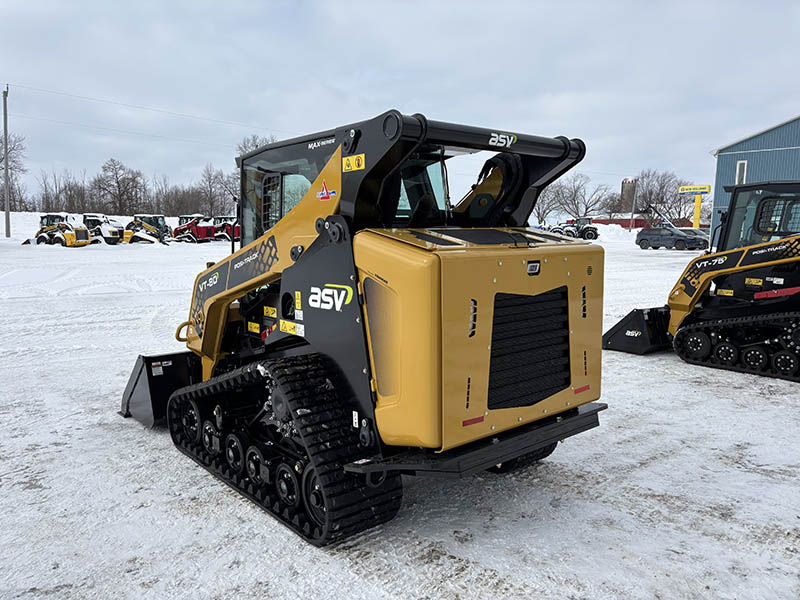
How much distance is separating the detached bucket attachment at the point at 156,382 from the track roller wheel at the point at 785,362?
629 cm

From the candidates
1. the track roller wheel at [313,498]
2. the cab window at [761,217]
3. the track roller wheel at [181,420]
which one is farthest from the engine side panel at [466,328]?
the cab window at [761,217]

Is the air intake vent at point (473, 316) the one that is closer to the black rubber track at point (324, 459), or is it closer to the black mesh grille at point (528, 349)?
the black mesh grille at point (528, 349)

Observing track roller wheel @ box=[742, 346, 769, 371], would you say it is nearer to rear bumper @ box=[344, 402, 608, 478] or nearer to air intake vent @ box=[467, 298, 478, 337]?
rear bumper @ box=[344, 402, 608, 478]

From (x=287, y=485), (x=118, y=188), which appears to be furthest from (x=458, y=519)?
(x=118, y=188)

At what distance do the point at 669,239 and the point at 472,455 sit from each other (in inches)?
1276

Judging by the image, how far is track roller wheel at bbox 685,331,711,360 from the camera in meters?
7.67

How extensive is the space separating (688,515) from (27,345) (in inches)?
321

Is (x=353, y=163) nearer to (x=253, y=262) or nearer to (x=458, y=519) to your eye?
(x=253, y=262)

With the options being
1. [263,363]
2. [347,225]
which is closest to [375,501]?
[263,363]

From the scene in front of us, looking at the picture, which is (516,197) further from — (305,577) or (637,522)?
(305,577)

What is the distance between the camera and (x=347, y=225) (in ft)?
11.1

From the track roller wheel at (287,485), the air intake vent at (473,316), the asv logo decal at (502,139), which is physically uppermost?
the asv logo decal at (502,139)

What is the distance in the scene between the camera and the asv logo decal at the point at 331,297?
135 inches

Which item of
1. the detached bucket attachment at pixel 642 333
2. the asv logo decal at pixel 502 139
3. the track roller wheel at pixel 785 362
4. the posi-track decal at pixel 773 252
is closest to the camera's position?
the asv logo decal at pixel 502 139
